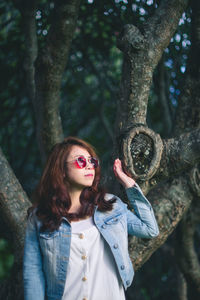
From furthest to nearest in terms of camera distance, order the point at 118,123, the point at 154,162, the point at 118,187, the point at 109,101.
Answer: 1. the point at 109,101
2. the point at 118,123
3. the point at 118,187
4. the point at 154,162

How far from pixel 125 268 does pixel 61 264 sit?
0.36 meters

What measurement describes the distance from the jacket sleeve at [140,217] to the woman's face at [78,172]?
0.25m

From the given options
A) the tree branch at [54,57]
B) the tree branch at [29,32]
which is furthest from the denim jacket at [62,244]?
the tree branch at [29,32]

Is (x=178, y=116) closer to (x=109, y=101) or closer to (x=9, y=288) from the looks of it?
(x=9, y=288)

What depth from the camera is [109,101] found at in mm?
6547

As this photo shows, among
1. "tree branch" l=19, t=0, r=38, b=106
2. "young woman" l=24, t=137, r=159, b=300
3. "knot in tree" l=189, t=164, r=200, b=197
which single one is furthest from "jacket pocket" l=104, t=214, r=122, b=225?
"tree branch" l=19, t=0, r=38, b=106

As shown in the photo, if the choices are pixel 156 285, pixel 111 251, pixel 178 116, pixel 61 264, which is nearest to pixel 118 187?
pixel 111 251

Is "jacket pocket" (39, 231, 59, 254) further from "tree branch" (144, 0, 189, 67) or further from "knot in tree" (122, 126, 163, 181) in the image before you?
"tree branch" (144, 0, 189, 67)

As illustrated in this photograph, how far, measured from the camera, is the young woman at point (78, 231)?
192cm

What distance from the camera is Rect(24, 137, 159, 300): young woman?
75.8 inches

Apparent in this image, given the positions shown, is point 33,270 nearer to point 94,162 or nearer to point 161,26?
point 94,162

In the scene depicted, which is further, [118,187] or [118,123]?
[118,123]

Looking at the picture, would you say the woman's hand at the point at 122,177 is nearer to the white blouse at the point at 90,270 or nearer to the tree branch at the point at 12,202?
the white blouse at the point at 90,270

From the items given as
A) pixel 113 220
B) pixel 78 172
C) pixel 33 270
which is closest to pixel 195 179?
pixel 113 220
